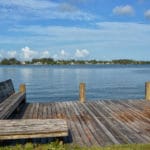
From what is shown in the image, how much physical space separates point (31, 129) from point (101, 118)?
4.10 meters

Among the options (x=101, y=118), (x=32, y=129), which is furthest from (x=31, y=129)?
(x=101, y=118)

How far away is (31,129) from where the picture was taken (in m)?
6.57

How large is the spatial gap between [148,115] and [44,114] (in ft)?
13.2

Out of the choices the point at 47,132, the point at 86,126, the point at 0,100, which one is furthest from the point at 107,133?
the point at 0,100

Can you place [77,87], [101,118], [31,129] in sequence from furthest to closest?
[77,87] < [101,118] < [31,129]

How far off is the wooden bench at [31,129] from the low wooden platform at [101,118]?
84cm

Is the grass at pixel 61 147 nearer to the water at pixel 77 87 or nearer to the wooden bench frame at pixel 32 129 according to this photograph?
the wooden bench frame at pixel 32 129

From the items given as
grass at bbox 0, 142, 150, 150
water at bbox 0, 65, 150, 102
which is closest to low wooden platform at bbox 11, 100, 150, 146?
grass at bbox 0, 142, 150, 150

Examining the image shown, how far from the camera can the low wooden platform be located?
7.61 metres

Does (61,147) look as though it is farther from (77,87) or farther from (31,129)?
(77,87)

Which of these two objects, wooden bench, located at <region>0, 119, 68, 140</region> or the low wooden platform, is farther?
the low wooden platform

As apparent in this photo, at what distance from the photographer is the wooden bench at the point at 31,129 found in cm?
644

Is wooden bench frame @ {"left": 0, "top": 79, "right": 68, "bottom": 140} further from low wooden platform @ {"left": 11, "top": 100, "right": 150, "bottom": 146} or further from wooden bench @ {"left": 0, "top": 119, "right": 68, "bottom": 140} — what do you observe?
low wooden platform @ {"left": 11, "top": 100, "right": 150, "bottom": 146}

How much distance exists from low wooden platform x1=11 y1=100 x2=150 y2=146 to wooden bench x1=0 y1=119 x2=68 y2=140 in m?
0.84
